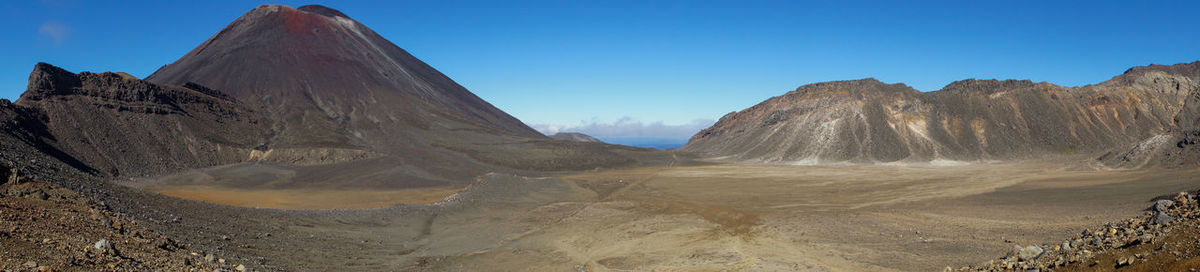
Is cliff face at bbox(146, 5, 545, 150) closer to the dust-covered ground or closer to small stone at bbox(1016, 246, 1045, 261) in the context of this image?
the dust-covered ground

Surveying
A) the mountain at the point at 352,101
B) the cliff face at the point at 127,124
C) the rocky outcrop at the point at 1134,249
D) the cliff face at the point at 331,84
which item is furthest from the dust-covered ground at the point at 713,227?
the cliff face at the point at 331,84

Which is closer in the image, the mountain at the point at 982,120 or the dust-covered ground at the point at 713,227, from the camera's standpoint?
the dust-covered ground at the point at 713,227

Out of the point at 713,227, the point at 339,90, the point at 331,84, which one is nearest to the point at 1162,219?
the point at 713,227

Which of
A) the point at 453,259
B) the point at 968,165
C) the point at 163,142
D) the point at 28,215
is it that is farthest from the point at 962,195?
the point at 163,142

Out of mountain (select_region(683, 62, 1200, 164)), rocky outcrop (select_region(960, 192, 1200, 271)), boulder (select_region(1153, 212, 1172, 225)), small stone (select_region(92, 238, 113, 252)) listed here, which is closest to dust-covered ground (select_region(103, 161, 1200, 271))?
small stone (select_region(92, 238, 113, 252))

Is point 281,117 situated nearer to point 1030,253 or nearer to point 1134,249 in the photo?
point 1030,253

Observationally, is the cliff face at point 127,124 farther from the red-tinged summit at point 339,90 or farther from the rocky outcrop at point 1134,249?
the rocky outcrop at point 1134,249

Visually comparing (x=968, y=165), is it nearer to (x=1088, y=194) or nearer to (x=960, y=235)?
(x=1088, y=194)
